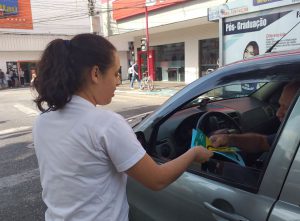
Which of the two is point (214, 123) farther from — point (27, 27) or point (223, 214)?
point (27, 27)

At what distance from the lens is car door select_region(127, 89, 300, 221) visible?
1.35 metres

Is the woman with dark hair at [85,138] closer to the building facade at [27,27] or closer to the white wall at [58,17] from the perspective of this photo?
the building facade at [27,27]

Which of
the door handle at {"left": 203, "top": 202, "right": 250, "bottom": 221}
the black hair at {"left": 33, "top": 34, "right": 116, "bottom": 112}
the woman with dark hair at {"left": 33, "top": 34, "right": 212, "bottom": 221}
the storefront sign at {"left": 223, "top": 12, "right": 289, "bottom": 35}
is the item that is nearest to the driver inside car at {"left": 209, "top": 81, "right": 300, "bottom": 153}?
the door handle at {"left": 203, "top": 202, "right": 250, "bottom": 221}

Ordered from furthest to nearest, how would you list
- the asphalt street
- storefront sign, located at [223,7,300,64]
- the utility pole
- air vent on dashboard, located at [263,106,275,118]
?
the utility pole
storefront sign, located at [223,7,300,64]
the asphalt street
air vent on dashboard, located at [263,106,275,118]

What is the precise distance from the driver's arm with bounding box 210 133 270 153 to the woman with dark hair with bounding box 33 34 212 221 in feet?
2.62

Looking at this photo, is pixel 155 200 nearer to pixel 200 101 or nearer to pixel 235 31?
pixel 200 101

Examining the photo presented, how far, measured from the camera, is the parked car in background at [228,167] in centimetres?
134

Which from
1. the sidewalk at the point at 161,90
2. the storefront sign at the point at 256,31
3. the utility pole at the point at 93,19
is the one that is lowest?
the sidewalk at the point at 161,90

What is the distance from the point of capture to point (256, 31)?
24.4 ft

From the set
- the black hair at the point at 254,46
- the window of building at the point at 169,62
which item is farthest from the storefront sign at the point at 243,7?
the window of building at the point at 169,62

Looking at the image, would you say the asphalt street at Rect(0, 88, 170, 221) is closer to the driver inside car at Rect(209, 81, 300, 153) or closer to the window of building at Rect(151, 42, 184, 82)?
the driver inside car at Rect(209, 81, 300, 153)

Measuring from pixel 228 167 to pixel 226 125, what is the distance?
79cm

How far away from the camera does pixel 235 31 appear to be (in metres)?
7.84

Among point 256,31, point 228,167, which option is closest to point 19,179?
point 228,167
